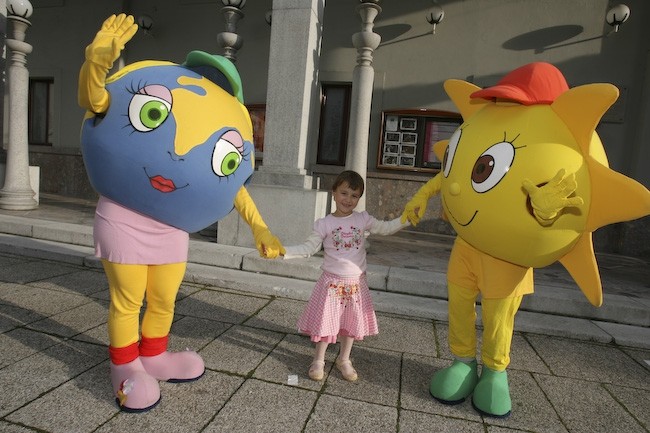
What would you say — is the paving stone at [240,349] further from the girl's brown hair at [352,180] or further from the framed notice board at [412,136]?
the framed notice board at [412,136]

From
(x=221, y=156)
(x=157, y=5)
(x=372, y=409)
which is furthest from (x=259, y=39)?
(x=372, y=409)

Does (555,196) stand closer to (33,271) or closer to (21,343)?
(21,343)

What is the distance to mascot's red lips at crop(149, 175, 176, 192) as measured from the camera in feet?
6.95

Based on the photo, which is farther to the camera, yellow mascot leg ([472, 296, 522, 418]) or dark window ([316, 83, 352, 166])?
dark window ([316, 83, 352, 166])

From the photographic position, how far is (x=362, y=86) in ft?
19.6

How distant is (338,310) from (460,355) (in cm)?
83

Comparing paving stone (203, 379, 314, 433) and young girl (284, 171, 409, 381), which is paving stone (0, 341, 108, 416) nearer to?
paving stone (203, 379, 314, 433)

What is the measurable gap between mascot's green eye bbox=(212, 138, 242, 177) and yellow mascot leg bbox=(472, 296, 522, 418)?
1.68 metres

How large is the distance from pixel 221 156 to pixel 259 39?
7.93 metres

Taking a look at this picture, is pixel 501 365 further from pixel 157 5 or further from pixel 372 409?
pixel 157 5

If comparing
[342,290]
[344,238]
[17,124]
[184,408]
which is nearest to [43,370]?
[184,408]

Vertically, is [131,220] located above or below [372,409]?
above

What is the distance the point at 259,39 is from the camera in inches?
363

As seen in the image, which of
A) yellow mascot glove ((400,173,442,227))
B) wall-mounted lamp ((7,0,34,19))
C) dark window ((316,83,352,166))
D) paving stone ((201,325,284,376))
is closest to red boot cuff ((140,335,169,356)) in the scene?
A: paving stone ((201,325,284,376))
